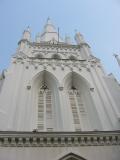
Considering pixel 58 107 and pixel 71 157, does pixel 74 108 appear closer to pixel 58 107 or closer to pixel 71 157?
pixel 58 107

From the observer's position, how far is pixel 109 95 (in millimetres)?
19953

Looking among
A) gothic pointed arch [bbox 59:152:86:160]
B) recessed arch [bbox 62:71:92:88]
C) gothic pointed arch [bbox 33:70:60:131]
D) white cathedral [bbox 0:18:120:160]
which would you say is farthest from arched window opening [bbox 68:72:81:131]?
gothic pointed arch [bbox 59:152:86:160]

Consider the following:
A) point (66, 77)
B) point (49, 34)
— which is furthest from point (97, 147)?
point (49, 34)

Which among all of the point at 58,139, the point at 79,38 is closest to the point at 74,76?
the point at 58,139

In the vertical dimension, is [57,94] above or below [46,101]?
above

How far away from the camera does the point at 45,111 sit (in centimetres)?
1886

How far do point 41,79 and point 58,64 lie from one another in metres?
2.94

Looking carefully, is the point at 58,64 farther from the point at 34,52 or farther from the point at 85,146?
the point at 85,146

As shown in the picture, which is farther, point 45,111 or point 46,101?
point 46,101

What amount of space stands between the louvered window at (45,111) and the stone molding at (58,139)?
2416mm

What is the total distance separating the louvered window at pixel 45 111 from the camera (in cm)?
1744

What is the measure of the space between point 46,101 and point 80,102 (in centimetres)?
248

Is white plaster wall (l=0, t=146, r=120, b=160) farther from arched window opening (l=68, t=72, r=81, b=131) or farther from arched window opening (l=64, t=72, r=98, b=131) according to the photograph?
arched window opening (l=68, t=72, r=81, b=131)

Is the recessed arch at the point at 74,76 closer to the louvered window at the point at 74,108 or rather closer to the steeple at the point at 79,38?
the louvered window at the point at 74,108
